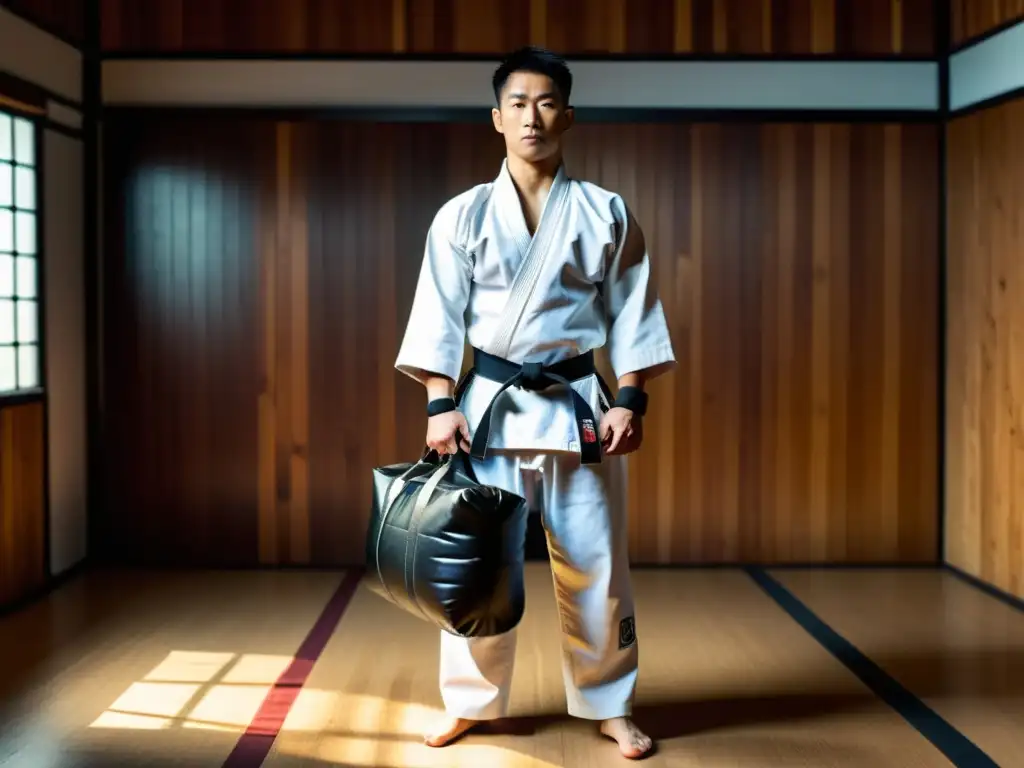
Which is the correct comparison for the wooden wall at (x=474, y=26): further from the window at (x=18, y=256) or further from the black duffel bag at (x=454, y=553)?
the black duffel bag at (x=454, y=553)

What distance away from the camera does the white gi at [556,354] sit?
249 centimetres

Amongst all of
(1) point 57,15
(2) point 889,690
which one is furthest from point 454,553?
(1) point 57,15

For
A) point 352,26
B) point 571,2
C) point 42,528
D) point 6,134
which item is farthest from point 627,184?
point 42,528

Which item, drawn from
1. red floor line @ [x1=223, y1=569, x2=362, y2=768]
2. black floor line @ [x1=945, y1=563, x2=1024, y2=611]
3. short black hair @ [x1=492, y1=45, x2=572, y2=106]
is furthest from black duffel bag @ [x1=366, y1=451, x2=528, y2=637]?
black floor line @ [x1=945, y1=563, x2=1024, y2=611]

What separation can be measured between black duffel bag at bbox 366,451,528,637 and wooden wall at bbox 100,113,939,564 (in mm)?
2065

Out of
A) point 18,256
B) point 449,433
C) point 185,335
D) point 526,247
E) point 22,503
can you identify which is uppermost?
point 18,256

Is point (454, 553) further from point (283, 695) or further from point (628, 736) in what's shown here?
point (283, 695)

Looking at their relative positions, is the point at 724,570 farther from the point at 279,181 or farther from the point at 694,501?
the point at 279,181

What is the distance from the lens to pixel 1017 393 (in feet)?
12.6

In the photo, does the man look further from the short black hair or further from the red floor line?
the red floor line

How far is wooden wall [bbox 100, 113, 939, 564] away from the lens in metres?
4.36

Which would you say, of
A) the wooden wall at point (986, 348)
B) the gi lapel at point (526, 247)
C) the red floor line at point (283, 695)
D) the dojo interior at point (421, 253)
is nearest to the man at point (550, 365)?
the gi lapel at point (526, 247)

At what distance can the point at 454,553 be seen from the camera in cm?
221

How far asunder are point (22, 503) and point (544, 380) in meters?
2.20
